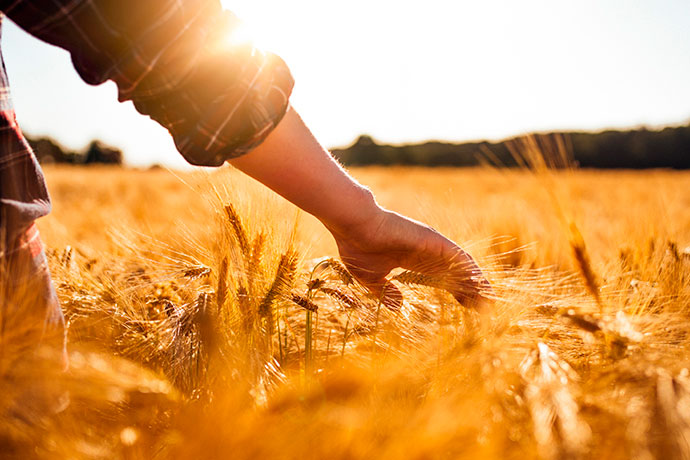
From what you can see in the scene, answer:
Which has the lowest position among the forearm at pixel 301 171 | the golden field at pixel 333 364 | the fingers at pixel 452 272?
the golden field at pixel 333 364

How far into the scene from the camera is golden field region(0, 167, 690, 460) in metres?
0.41

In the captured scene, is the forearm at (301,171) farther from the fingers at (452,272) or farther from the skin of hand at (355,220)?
the fingers at (452,272)

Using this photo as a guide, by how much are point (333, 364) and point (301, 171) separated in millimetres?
322

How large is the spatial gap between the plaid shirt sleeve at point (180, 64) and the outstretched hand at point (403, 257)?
233 millimetres

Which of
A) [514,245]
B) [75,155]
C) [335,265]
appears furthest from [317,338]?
[75,155]

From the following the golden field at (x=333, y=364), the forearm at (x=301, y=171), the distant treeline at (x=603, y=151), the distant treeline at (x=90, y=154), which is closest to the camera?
the golden field at (x=333, y=364)

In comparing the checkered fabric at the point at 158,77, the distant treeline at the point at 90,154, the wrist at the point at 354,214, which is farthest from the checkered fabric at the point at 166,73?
the distant treeline at the point at 90,154

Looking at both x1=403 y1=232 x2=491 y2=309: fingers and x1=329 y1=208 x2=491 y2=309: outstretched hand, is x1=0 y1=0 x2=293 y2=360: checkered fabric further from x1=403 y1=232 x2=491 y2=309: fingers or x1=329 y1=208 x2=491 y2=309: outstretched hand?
x1=403 y1=232 x2=491 y2=309: fingers

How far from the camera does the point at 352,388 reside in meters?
0.53

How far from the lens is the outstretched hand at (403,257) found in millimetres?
672

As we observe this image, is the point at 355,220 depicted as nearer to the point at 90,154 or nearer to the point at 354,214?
the point at 354,214

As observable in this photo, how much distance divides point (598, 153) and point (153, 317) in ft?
53.2

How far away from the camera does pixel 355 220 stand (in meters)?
0.63

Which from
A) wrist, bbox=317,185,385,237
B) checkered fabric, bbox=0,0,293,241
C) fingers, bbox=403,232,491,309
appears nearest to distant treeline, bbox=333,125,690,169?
fingers, bbox=403,232,491,309
